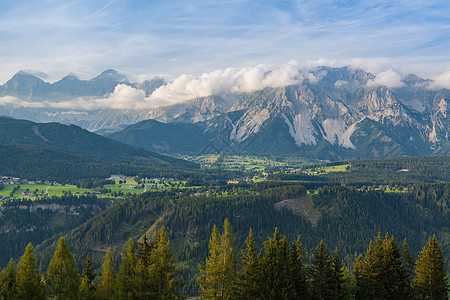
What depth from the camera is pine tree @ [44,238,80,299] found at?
43969 millimetres

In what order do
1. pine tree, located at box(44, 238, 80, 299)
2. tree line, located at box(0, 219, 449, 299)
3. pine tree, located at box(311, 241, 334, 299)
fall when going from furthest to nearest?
1. pine tree, located at box(311, 241, 334, 299)
2. tree line, located at box(0, 219, 449, 299)
3. pine tree, located at box(44, 238, 80, 299)

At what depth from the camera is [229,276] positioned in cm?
4656

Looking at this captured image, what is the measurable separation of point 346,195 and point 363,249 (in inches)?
1624

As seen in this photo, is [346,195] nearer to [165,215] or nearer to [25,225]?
[165,215]

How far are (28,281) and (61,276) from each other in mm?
3578

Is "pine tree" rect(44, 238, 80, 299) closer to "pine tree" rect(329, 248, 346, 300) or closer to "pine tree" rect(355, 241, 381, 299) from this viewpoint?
"pine tree" rect(329, 248, 346, 300)

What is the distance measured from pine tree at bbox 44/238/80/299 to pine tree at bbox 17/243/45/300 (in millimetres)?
1293

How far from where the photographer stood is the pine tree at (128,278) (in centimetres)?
4461

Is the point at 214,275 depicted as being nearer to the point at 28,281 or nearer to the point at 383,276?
the point at 28,281

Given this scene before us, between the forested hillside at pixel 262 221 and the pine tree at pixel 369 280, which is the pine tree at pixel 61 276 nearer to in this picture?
the pine tree at pixel 369 280

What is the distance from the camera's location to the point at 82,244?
149 metres

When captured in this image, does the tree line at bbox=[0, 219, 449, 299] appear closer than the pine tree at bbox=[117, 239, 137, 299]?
Yes

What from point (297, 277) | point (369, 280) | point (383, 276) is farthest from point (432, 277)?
point (297, 277)

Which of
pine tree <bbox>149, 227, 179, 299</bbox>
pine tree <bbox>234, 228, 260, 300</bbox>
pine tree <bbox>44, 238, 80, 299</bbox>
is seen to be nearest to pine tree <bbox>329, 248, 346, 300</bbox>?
pine tree <bbox>234, 228, 260, 300</bbox>
